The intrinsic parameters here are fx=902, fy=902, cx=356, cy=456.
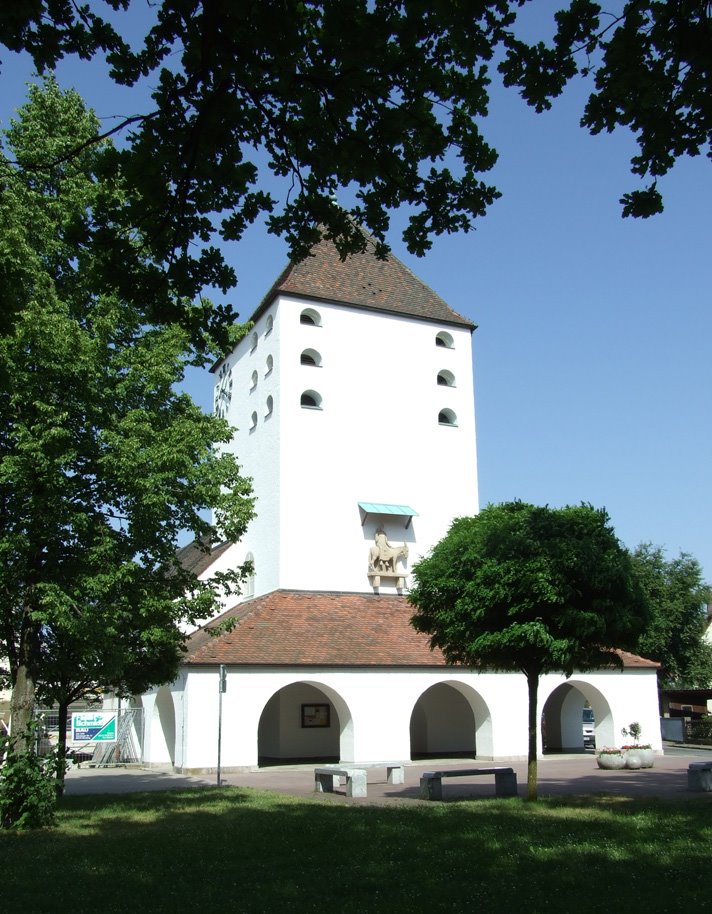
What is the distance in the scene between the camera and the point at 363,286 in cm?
3566

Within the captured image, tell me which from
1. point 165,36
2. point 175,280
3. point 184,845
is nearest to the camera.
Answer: point 165,36

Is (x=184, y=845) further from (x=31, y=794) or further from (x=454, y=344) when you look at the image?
(x=454, y=344)

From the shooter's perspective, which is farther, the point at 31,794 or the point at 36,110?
the point at 36,110

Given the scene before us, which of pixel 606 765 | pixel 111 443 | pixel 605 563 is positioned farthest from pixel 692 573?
pixel 111 443

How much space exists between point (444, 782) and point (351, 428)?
1469 cm

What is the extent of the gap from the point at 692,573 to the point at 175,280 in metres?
46.5

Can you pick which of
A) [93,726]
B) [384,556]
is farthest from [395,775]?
[93,726]

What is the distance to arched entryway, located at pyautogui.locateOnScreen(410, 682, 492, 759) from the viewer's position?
32219 millimetres

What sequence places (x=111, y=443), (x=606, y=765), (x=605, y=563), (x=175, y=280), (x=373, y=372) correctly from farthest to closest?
1. (x=373, y=372)
2. (x=606, y=765)
3. (x=605, y=563)
4. (x=111, y=443)
5. (x=175, y=280)

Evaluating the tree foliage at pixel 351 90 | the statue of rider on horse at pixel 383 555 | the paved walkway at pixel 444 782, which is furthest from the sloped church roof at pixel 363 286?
the tree foliage at pixel 351 90

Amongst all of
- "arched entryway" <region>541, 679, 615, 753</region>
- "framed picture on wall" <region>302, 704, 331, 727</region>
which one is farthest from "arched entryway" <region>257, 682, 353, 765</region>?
"arched entryway" <region>541, 679, 615, 753</region>

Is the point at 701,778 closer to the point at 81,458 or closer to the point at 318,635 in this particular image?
the point at 318,635

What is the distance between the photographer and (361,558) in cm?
3234

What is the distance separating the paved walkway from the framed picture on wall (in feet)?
10.1
